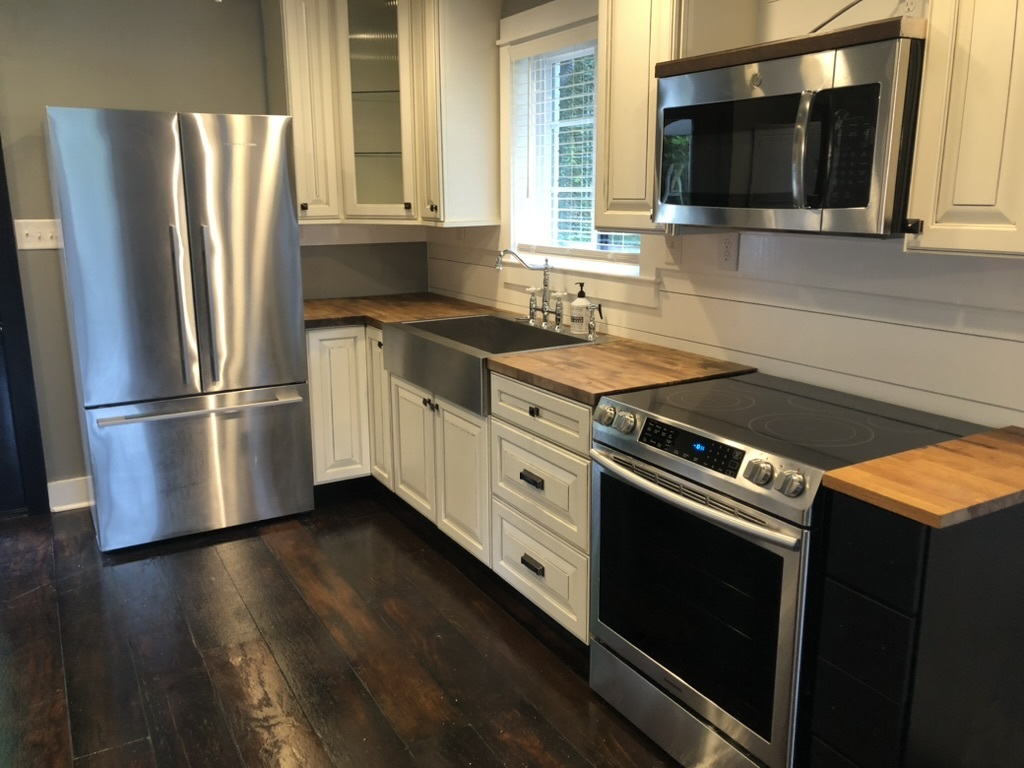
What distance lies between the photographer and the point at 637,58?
241 cm

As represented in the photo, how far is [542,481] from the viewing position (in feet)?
8.23

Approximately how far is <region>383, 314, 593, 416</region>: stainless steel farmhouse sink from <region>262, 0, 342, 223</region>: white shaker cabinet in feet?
2.58

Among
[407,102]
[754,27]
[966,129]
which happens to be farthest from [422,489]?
[966,129]

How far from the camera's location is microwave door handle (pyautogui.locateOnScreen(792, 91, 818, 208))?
1.83m

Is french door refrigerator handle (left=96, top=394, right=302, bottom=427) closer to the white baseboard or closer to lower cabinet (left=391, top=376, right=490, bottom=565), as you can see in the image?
lower cabinet (left=391, top=376, right=490, bottom=565)

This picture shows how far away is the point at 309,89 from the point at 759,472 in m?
2.82

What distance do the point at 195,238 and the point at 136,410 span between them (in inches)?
28.8

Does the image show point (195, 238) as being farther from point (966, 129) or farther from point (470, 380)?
point (966, 129)

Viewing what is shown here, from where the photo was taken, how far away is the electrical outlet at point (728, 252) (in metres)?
2.57

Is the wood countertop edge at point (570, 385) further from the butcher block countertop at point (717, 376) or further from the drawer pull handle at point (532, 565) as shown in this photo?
the drawer pull handle at point (532, 565)

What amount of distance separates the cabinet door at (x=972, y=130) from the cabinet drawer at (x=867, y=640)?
2.44 ft

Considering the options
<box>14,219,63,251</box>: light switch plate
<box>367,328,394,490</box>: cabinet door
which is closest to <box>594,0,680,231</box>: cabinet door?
<box>367,328,394,490</box>: cabinet door

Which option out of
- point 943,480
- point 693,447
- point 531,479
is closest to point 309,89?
point 531,479

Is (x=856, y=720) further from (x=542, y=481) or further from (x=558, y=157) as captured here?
(x=558, y=157)
